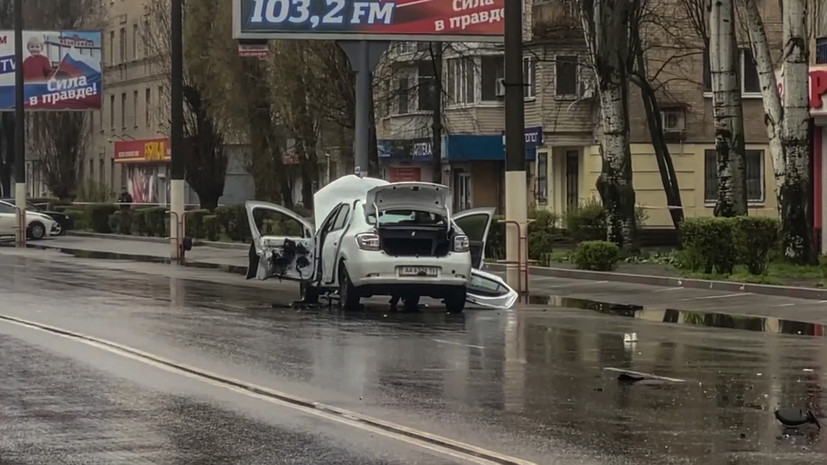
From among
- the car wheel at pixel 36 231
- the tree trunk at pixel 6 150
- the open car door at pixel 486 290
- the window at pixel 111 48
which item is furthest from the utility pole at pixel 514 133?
the window at pixel 111 48

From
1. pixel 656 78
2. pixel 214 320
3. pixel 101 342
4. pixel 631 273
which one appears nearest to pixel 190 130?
pixel 656 78

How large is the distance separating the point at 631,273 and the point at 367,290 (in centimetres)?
898

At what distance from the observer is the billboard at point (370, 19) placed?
33.3m

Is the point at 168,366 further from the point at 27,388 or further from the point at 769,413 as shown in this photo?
the point at 769,413

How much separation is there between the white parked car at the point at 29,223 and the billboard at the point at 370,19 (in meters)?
17.2

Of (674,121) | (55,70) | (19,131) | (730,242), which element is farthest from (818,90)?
(55,70)

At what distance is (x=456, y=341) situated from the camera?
1647 cm

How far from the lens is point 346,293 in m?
20.4

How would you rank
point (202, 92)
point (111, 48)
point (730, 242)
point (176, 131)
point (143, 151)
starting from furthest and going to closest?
point (111, 48) → point (143, 151) → point (202, 92) → point (176, 131) → point (730, 242)

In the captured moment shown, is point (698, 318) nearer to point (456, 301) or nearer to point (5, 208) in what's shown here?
point (456, 301)

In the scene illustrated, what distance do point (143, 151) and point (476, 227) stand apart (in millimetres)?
48573

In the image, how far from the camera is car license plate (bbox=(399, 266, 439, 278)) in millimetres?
19734

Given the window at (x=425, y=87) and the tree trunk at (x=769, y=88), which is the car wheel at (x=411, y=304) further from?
the window at (x=425, y=87)

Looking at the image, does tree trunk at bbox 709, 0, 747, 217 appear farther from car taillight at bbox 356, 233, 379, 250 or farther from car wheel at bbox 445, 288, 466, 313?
car taillight at bbox 356, 233, 379, 250
